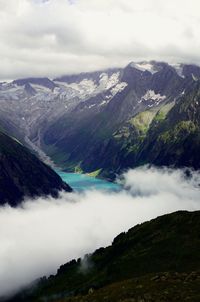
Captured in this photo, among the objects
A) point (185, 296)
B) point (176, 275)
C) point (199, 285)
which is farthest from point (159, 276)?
point (185, 296)

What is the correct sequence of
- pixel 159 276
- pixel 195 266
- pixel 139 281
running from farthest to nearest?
pixel 195 266, pixel 139 281, pixel 159 276

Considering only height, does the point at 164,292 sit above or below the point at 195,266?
above

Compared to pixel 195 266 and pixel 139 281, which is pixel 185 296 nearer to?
pixel 139 281

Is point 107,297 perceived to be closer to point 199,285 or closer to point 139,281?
point 139,281

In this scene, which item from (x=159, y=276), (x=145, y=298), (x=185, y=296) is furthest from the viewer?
(x=159, y=276)

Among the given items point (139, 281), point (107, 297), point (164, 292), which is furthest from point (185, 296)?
→ point (139, 281)

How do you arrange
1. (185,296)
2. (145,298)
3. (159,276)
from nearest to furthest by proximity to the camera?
1. (185,296)
2. (145,298)
3. (159,276)

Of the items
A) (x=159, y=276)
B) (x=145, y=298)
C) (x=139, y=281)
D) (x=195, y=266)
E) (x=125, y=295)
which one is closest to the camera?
(x=145, y=298)

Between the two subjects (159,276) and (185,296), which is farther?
(159,276)

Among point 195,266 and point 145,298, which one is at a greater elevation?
point 145,298
